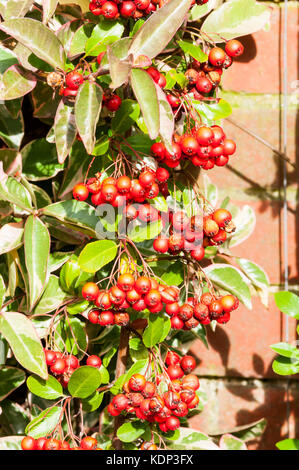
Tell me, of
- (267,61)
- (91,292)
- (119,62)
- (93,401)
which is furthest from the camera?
(267,61)

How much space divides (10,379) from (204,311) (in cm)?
42

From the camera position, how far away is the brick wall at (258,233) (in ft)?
4.03

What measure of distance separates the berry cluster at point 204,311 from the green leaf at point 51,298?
0.71ft

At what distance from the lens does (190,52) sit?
3.00 feet

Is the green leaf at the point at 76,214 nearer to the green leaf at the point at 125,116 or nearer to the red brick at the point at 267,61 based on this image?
the green leaf at the point at 125,116

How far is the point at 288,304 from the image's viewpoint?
0.98 meters

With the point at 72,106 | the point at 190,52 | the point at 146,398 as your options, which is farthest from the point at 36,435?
the point at 190,52

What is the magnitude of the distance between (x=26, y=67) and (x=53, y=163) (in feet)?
0.73

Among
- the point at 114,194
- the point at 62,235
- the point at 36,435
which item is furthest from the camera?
the point at 62,235

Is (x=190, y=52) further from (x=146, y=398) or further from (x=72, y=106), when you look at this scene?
(x=146, y=398)

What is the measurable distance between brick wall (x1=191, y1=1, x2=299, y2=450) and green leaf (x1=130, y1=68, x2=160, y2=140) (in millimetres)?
469

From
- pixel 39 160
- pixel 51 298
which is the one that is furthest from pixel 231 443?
pixel 39 160

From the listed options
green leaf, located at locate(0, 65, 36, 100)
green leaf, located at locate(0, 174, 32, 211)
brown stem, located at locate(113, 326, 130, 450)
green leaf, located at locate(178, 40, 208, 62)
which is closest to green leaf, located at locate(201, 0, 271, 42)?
green leaf, located at locate(178, 40, 208, 62)

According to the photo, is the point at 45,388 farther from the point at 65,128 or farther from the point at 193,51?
the point at 193,51
